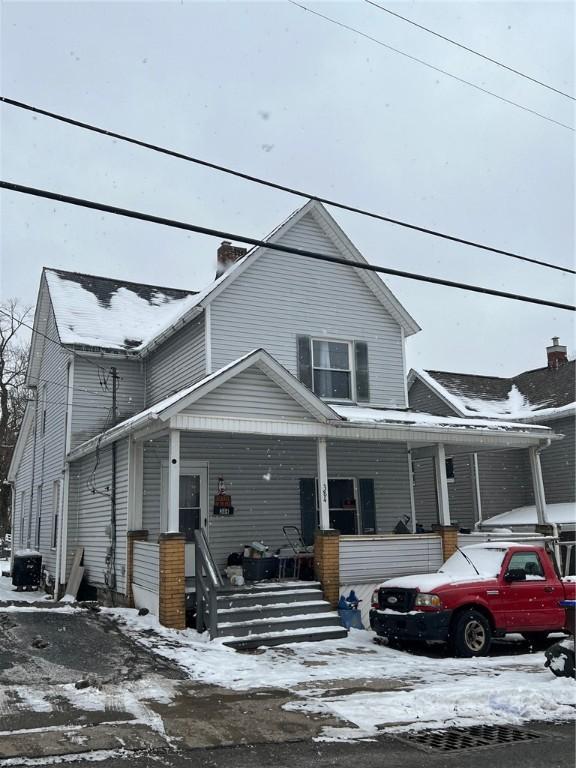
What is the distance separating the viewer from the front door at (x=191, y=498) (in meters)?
14.2

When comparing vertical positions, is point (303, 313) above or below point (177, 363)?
above

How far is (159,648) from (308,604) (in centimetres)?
296

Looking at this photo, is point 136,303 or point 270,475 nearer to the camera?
point 270,475

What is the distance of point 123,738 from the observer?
5973 millimetres

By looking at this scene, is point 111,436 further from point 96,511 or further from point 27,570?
point 27,570

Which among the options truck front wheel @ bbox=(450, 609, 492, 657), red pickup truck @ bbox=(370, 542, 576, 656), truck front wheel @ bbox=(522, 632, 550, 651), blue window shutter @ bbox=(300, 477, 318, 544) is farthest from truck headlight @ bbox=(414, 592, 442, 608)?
blue window shutter @ bbox=(300, 477, 318, 544)

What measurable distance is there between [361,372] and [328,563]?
5405 mm

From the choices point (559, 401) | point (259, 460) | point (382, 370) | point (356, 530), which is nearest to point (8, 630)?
point (259, 460)

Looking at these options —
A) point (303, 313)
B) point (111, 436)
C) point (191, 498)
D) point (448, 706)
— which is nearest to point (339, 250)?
point (303, 313)

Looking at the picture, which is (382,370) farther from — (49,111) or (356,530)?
(49,111)

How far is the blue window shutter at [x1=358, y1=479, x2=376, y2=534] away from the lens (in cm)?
1616

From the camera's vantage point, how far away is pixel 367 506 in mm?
16266

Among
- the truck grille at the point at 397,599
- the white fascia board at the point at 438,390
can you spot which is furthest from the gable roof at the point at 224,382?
the white fascia board at the point at 438,390

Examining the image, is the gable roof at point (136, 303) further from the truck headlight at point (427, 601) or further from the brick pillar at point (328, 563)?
the truck headlight at point (427, 601)
